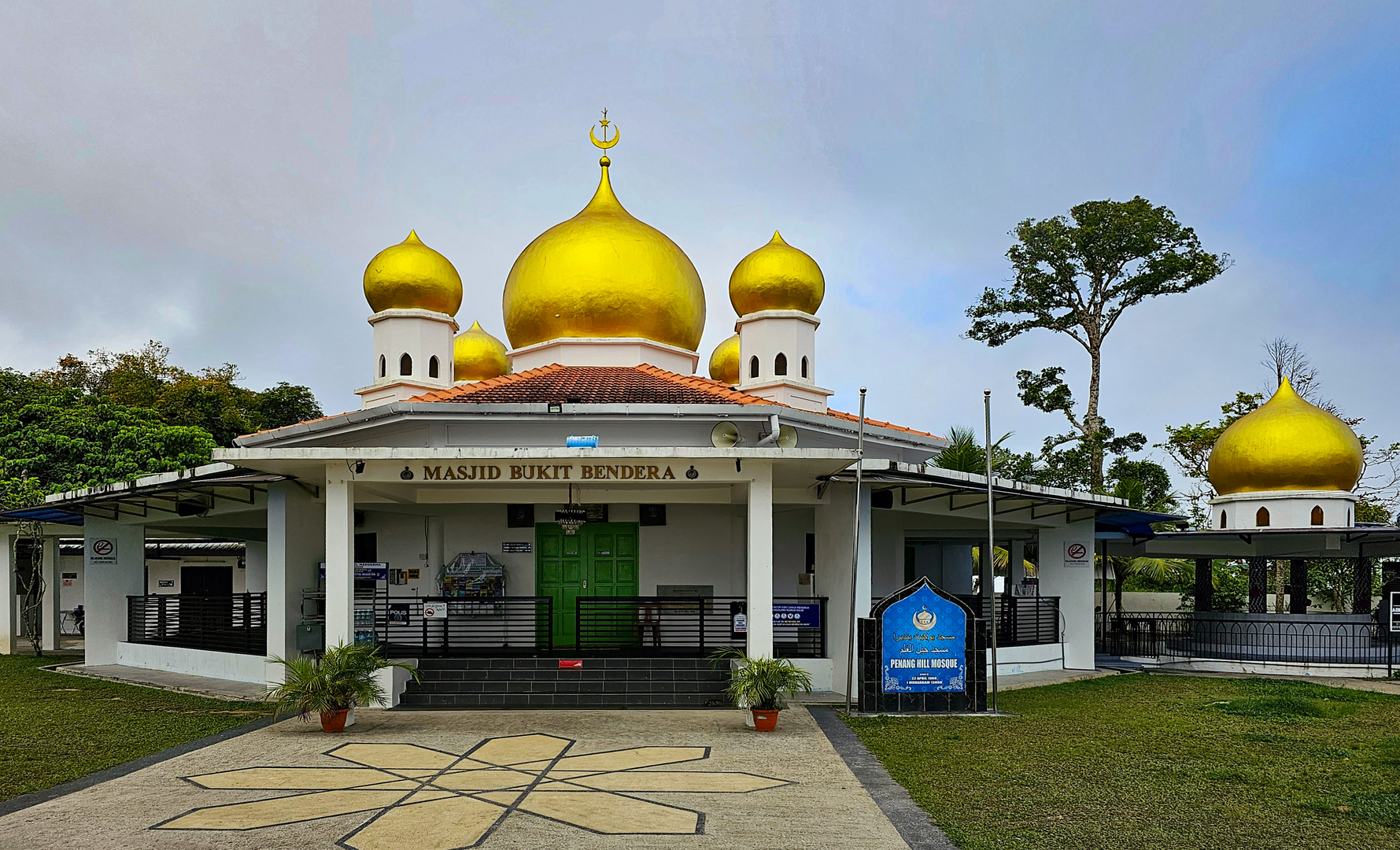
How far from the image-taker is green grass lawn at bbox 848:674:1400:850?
7.89m

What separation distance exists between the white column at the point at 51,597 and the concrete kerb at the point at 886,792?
19082 millimetres

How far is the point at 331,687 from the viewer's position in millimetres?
12336

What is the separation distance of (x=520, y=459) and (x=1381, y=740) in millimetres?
10455

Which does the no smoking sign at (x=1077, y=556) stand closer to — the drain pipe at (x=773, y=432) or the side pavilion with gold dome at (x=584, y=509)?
the side pavilion with gold dome at (x=584, y=509)

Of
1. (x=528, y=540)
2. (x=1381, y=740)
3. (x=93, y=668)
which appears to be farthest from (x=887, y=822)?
(x=93, y=668)

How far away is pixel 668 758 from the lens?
1080 cm

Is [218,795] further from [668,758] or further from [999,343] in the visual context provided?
[999,343]

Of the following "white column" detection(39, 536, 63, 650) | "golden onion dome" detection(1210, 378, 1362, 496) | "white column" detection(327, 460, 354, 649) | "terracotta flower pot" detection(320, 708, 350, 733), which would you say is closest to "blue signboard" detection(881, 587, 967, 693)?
"terracotta flower pot" detection(320, 708, 350, 733)

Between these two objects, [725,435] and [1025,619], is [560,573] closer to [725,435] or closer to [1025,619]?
[725,435]

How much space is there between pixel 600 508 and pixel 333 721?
730 cm

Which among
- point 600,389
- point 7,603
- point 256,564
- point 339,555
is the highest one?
point 600,389

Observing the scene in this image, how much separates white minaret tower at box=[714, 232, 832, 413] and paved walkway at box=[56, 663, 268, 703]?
1173 centimetres

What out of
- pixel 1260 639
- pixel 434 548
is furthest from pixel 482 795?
A: pixel 1260 639

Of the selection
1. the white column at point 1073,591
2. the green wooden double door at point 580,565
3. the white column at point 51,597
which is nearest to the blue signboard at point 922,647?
the green wooden double door at point 580,565
